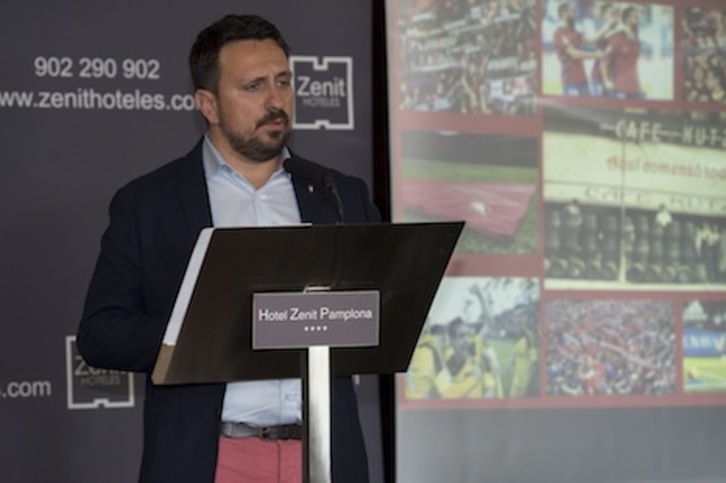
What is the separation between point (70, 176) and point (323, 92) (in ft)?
2.88

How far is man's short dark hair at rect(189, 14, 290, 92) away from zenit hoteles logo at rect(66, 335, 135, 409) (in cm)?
134

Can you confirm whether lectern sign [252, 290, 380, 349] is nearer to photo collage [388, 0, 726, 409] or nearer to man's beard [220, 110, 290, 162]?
man's beard [220, 110, 290, 162]

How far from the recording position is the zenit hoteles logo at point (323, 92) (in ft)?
14.3

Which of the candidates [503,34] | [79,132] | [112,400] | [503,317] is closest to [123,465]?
[112,400]

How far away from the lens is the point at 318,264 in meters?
2.18

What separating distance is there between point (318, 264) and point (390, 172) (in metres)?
2.11

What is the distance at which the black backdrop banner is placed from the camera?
402 centimetres

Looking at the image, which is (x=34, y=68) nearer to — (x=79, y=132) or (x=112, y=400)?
(x=79, y=132)

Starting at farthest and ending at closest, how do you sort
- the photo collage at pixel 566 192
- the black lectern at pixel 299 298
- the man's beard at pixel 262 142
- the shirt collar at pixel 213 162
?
the photo collage at pixel 566 192 < the shirt collar at pixel 213 162 < the man's beard at pixel 262 142 < the black lectern at pixel 299 298

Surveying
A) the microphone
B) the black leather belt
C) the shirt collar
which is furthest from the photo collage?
the microphone

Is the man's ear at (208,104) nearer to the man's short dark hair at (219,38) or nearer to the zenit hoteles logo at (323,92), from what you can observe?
the man's short dark hair at (219,38)

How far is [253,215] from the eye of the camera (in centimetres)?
293

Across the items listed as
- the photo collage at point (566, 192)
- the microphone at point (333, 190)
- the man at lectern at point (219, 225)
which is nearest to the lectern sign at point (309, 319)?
the microphone at point (333, 190)

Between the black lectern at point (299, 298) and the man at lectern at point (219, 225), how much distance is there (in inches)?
12.4
